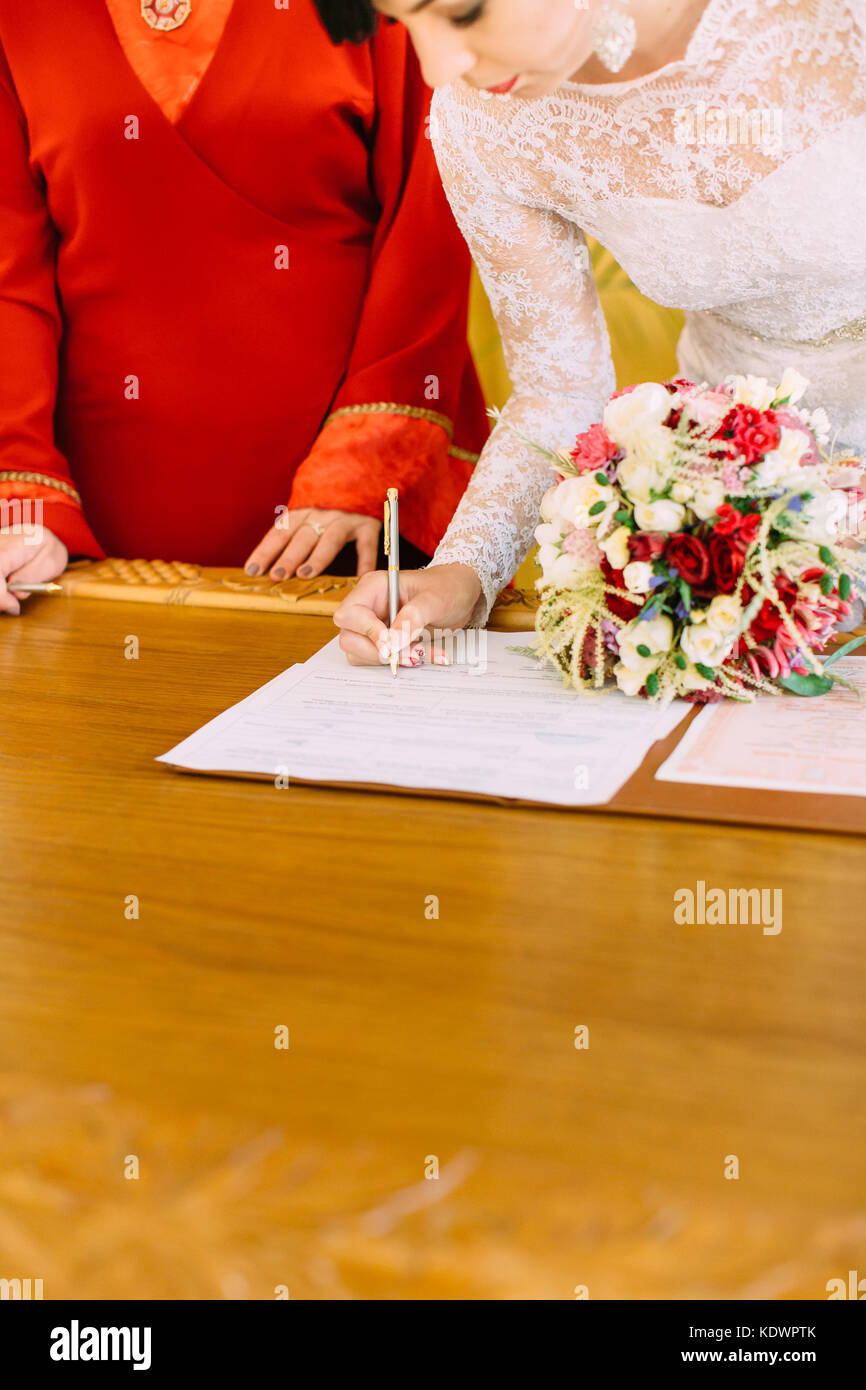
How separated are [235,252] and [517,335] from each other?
2.11ft

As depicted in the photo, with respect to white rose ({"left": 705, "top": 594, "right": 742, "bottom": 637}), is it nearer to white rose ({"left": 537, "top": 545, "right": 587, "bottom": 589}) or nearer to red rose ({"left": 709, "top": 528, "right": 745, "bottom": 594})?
red rose ({"left": 709, "top": 528, "right": 745, "bottom": 594})

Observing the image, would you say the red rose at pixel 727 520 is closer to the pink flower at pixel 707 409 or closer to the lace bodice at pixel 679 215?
the pink flower at pixel 707 409

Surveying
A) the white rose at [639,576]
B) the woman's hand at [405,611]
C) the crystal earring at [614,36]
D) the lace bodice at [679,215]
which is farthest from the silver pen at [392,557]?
the crystal earring at [614,36]

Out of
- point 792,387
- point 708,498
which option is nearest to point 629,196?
point 792,387

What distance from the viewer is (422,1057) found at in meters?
0.53

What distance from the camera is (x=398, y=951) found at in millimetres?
619

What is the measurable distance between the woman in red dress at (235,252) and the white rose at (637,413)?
0.65 m

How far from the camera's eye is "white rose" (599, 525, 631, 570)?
0.97 metres

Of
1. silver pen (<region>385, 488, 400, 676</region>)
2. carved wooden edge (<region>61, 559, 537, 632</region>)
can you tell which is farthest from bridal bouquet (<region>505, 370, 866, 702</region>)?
carved wooden edge (<region>61, 559, 537, 632</region>)

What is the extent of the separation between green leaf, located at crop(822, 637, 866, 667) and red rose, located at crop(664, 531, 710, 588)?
5.6 inches

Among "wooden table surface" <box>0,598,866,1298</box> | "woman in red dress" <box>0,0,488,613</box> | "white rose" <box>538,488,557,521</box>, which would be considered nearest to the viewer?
"wooden table surface" <box>0,598,866,1298</box>
